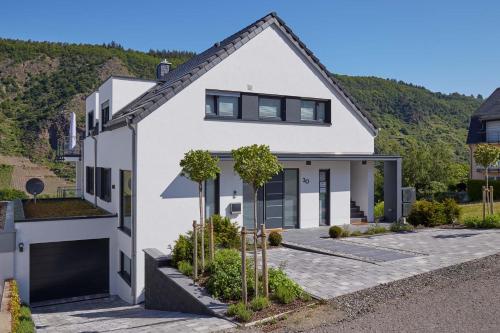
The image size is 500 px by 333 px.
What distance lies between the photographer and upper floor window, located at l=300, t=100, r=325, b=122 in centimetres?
1783

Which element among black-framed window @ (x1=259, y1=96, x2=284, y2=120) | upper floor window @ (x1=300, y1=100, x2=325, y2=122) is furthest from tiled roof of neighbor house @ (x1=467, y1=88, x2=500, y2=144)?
black-framed window @ (x1=259, y1=96, x2=284, y2=120)

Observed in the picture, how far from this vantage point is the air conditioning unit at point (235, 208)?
15.5m

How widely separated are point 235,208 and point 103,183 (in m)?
6.64

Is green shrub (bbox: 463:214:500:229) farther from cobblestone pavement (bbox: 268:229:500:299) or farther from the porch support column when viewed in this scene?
the porch support column

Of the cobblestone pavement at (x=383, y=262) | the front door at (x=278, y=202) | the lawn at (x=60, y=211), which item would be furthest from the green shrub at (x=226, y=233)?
the lawn at (x=60, y=211)

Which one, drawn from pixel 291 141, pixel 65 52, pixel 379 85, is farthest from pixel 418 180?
pixel 65 52

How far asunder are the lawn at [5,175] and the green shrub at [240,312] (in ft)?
168

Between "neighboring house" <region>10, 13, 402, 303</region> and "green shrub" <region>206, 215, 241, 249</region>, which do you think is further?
"neighboring house" <region>10, 13, 402, 303</region>

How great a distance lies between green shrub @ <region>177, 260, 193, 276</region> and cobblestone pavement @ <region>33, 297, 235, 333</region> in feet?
3.31

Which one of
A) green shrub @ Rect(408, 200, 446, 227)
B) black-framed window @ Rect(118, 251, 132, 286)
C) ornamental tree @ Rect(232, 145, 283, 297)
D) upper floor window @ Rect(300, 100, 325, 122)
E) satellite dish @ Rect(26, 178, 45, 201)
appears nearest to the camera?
ornamental tree @ Rect(232, 145, 283, 297)

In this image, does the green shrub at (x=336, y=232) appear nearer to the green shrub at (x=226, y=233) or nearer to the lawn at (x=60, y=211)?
the green shrub at (x=226, y=233)

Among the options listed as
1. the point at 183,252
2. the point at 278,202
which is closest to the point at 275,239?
the point at 278,202

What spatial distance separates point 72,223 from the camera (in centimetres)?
1505

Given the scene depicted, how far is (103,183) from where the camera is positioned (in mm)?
18766
